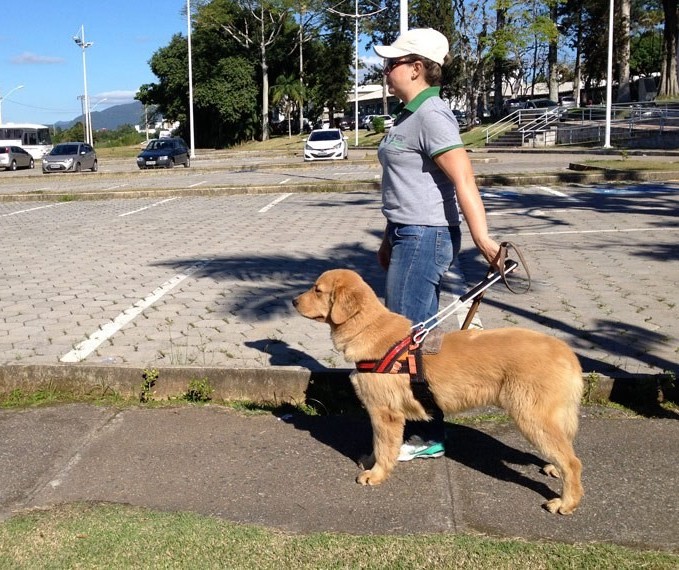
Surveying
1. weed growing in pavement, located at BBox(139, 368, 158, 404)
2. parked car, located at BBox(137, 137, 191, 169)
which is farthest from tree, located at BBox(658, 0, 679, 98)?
weed growing in pavement, located at BBox(139, 368, 158, 404)

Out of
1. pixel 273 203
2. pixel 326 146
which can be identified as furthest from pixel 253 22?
pixel 273 203

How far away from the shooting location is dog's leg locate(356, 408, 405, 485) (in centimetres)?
387

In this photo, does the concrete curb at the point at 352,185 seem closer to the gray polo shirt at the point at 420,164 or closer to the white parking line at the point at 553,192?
the white parking line at the point at 553,192

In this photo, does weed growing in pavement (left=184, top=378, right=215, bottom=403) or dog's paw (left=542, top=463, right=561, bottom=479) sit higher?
weed growing in pavement (left=184, top=378, right=215, bottom=403)

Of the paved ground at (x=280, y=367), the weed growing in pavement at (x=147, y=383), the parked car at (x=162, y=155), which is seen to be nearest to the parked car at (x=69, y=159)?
the parked car at (x=162, y=155)

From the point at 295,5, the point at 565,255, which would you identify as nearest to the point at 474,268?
the point at 565,255

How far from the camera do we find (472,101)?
57906 millimetres

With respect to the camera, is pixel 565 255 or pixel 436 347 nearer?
pixel 436 347

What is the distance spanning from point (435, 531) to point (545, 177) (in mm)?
15861

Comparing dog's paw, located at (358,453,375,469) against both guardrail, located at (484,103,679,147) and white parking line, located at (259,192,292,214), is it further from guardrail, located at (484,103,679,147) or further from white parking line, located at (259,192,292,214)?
guardrail, located at (484,103,679,147)

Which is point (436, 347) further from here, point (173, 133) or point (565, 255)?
point (173, 133)

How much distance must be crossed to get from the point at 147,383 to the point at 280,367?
2.88 feet

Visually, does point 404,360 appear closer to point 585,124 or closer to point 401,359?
point 401,359

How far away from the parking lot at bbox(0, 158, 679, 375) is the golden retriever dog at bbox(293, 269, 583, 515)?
1.73 meters
